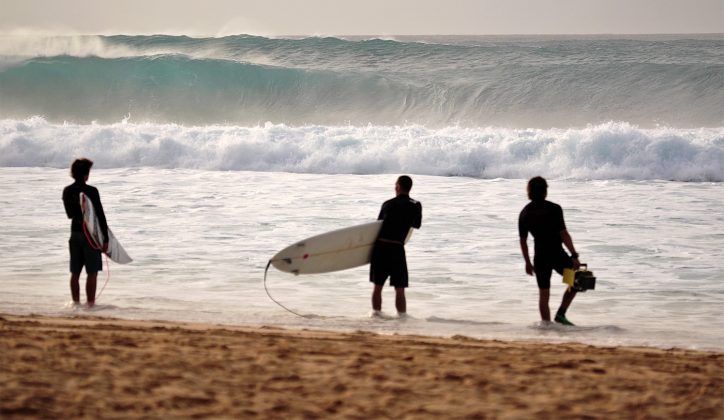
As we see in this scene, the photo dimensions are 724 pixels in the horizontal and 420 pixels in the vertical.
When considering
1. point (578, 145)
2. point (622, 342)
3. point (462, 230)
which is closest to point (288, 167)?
point (578, 145)

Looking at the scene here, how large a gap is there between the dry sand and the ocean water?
1211mm

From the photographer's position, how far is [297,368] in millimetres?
5180

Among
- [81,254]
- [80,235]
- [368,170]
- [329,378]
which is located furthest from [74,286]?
[368,170]

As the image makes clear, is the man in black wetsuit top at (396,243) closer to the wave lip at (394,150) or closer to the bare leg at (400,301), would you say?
the bare leg at (400,301)

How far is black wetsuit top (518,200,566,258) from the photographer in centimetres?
749

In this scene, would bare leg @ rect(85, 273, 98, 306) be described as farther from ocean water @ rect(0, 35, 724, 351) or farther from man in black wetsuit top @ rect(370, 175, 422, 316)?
man in black wetsuit top @ rect(370, 175, 422, 316)

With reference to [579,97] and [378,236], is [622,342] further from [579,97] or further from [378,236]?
[579,97]

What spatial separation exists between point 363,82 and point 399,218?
24.7 meters

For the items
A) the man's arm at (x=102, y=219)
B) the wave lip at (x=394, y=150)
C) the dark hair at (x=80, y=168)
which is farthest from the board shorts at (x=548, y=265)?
the wave lip at (x=394, y=150)

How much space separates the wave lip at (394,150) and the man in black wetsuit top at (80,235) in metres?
12.8

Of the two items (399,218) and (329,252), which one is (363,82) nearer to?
(329,252)

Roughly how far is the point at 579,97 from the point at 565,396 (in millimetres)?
26376

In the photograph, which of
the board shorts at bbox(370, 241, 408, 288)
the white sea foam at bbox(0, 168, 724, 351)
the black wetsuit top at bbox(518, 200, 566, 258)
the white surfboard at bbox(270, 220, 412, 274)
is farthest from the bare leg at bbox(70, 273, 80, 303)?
the black wetsuit top at bbox(518, 200, 566, 258)

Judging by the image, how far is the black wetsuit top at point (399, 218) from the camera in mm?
7781
